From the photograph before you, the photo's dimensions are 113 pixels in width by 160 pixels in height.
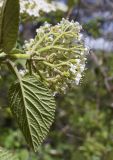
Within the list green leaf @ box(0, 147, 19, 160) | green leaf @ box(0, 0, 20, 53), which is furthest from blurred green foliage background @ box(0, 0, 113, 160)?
green leaf @ box(0, 0, 20, 53)

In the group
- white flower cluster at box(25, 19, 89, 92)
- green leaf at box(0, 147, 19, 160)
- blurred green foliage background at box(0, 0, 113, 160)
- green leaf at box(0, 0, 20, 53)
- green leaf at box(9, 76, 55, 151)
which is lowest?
blurred green foliage background at box(0, 0, 113, 160)

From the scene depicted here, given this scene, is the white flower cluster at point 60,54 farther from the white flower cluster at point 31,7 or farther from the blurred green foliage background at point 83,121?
the blurred green foliage background at point 83,121

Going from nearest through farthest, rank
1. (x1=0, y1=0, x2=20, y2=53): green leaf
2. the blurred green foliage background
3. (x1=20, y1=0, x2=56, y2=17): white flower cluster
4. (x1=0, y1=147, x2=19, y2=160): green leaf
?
1. (x1=0, y1=0, x2=20, y2=53): green leaf
2. (x1=0, y1=147, x2=19, y2=160): green leaf
3. (x1=20, y1=0, x2=56, y2=17): white flower cluster
4. the blurred green foliage background

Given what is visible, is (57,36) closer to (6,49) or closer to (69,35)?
(69,35)

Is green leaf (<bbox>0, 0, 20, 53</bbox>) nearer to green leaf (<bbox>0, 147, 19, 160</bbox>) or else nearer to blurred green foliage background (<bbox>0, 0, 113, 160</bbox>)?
green leaf (<bbox>0, 147, 19, 160</bbox>)

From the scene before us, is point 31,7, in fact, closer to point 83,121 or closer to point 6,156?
point 6,156

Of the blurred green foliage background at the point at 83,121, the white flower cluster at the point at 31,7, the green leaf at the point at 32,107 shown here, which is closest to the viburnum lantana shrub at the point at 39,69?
the green leaf at the point at 32,107
